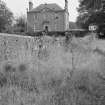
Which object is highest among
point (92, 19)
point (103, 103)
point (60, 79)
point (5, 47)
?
point (92, 19)

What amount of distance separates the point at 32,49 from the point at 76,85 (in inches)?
76.5

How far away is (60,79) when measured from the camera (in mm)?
3828

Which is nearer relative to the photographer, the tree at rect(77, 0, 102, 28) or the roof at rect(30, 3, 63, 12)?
the tree at rect(77, 0, 102, 28)

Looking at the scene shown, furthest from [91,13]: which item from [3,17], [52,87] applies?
[52,87]

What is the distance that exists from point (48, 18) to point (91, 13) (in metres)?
17.0

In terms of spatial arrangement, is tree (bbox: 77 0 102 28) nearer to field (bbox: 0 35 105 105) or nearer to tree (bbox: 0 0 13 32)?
tree (bbox: 0 0 13 32)

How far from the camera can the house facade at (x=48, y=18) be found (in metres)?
37.3

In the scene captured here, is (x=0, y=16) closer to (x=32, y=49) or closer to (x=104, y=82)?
(x=32, y=49)

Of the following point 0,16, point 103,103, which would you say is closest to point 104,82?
point 103,103

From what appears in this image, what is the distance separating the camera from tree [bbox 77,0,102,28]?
20634mm

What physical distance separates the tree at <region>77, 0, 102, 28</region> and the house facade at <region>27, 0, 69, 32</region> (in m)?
12.0

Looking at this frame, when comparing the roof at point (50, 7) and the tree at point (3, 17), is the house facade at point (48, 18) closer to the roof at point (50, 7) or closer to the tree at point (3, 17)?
the roof at point (50, 7)

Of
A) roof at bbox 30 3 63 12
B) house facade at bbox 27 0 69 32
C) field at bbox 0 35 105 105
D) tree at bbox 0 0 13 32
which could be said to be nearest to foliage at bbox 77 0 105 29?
tree at bbox 0 0 13 32

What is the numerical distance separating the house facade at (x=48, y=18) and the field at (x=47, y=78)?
3242 cm
